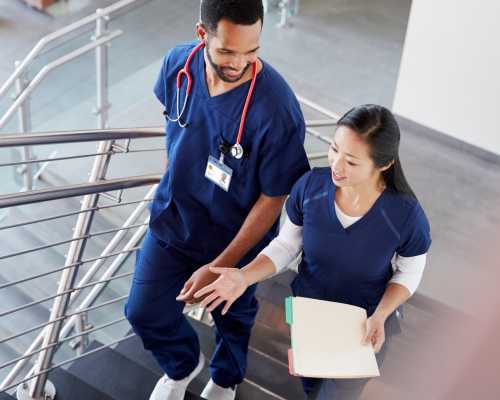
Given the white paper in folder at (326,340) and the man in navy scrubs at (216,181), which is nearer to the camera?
the white paper in folder at (326,340)

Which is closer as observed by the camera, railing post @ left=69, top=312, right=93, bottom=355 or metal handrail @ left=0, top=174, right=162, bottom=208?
metal handrail @ left=0, top=174, right=162, bottom=208

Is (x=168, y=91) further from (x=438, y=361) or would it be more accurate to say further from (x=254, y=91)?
(x=438, y=361)

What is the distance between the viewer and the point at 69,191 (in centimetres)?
195

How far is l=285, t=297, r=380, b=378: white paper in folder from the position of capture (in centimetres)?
160

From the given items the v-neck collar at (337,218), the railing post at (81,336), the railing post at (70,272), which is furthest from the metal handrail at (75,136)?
the railing post at (81,336)

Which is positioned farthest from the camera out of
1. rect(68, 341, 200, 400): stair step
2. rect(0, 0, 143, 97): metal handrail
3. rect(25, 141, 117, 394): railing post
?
rect(0, 0, 143, 97): metal handrail

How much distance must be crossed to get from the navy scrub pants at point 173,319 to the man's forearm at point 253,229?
221mm

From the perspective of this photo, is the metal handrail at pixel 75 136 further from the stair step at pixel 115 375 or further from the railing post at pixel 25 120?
the railing post at pixel 25 120

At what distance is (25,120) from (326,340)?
284cm

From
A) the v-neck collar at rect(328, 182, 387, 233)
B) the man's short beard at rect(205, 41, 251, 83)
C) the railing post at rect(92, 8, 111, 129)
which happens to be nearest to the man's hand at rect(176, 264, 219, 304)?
the v-neck collar at rect(328, 182, 387, 233)

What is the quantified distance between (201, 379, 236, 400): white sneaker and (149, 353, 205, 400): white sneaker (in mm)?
67

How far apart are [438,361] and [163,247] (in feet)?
5.82

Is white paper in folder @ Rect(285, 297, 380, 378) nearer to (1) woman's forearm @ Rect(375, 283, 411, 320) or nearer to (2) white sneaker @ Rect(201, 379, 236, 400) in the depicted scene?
(1) woman's forearm @ Rect(375, 283, 411, 320)

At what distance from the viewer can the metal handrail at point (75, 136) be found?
1.81 metres
